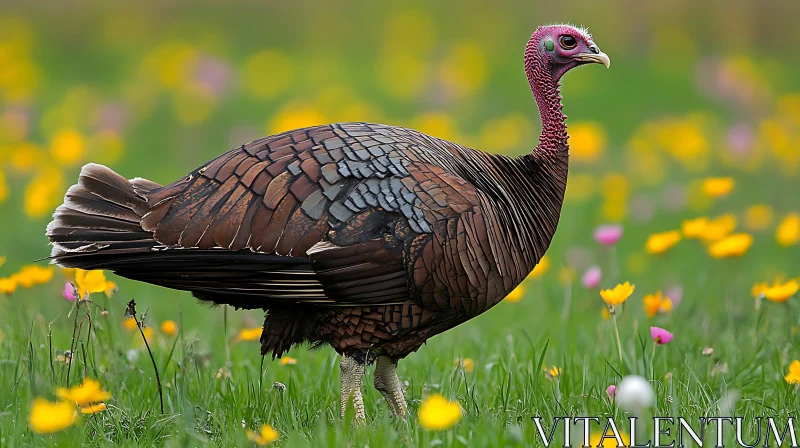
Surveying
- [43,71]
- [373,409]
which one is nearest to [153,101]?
[43,71]

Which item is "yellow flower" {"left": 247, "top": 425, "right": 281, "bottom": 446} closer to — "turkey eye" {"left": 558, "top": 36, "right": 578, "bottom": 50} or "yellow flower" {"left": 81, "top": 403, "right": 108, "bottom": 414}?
"yellow flower" {"left": 81, "top": 403, "right": 108, "bottom": 414}

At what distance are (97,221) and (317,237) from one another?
2.85ft

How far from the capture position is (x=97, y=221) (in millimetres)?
3809

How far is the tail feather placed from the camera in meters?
3.74

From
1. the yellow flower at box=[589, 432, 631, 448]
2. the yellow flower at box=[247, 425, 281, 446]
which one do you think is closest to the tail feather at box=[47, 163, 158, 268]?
the yellow flower at box=[247, 425, 281, 446]

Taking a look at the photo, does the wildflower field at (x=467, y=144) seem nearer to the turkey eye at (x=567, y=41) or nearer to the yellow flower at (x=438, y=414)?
the yellow flower at (x=438, y=414)

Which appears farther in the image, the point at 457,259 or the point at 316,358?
the point at 316,358

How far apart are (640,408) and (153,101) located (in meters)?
10.9

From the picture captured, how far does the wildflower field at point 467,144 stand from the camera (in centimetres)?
401

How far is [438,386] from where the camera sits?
14.4 feet

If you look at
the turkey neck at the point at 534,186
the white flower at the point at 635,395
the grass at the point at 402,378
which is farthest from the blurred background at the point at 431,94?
the white flower at the point at 635,395

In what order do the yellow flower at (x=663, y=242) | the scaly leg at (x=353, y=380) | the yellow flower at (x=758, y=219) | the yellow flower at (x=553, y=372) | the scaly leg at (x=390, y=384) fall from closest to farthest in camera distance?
the scaly leg at (x=353, y=380) → the scaly leg at (x=390, y=384) → the yellow flower at (x=553, y=372) → the yellow flower at (x=663, y=242) → the yellow flower at (x=758, y=219)

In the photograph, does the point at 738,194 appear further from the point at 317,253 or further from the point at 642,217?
the point at 317,253

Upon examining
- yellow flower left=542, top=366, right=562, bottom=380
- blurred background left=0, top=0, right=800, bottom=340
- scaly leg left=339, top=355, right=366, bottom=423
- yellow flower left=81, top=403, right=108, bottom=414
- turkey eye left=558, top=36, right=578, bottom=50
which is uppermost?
blurred background left=0, top=0, right=800, bottom=340
